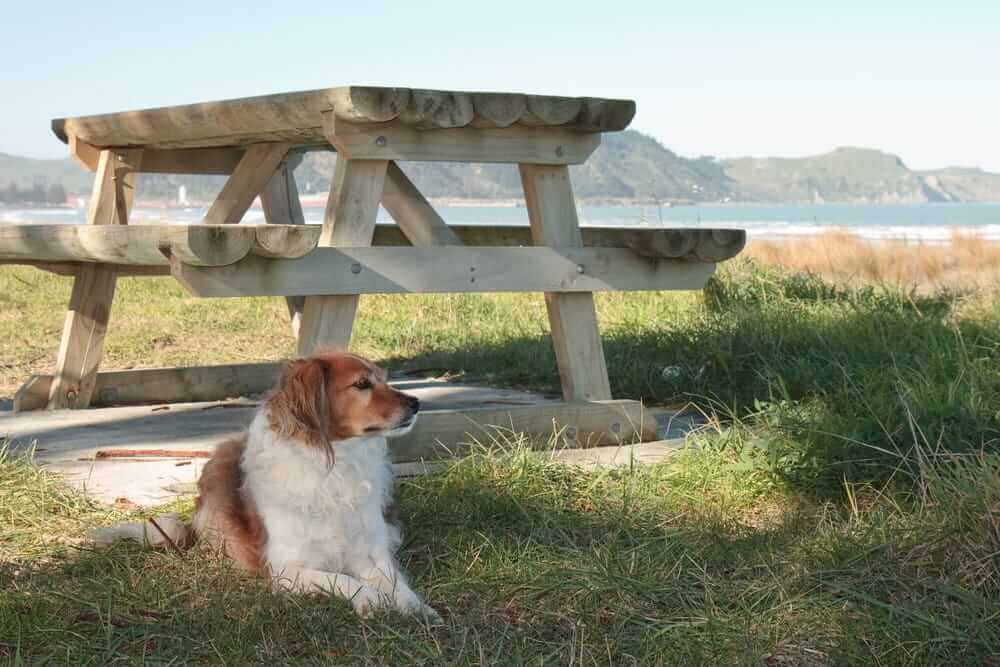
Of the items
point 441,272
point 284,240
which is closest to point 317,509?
point 284,240

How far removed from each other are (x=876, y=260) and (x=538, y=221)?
9.25 metres

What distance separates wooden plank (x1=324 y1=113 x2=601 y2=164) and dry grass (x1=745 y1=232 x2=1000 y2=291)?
247 inches

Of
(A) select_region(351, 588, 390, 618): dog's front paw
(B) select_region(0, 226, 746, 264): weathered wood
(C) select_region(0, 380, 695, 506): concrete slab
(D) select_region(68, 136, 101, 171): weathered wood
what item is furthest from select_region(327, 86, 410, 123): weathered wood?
(D) select_region(68, 136, 101, 171): weathered wood

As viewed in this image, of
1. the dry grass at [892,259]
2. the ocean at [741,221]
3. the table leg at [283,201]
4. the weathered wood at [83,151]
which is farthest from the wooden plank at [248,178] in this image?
the dry grass at [892,259]

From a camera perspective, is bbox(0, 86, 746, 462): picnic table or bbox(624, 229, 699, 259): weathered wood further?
bbox(624, 229, 699, 259): weathered wood

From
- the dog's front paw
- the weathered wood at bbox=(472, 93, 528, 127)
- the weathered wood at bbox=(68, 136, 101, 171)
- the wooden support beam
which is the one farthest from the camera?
A: the weathered wood at bbox=(68, 136, 101, 171)

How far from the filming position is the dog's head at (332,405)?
342 cm

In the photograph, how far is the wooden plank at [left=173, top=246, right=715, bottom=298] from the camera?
4.48 metres

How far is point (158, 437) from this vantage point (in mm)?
5672

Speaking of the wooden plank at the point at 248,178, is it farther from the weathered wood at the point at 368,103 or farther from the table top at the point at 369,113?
the weathered wood at the point at 368,103

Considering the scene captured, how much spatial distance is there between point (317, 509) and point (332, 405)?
31cm

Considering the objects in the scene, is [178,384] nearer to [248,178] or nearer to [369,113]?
[248,178]

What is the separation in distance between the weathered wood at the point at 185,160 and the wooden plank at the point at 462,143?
8.20ft

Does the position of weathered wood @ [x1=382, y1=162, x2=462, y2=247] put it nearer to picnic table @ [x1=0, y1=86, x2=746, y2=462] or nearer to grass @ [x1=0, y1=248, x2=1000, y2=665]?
picnic table @ [x1=0, y1=86, x2=746, y2=462]
